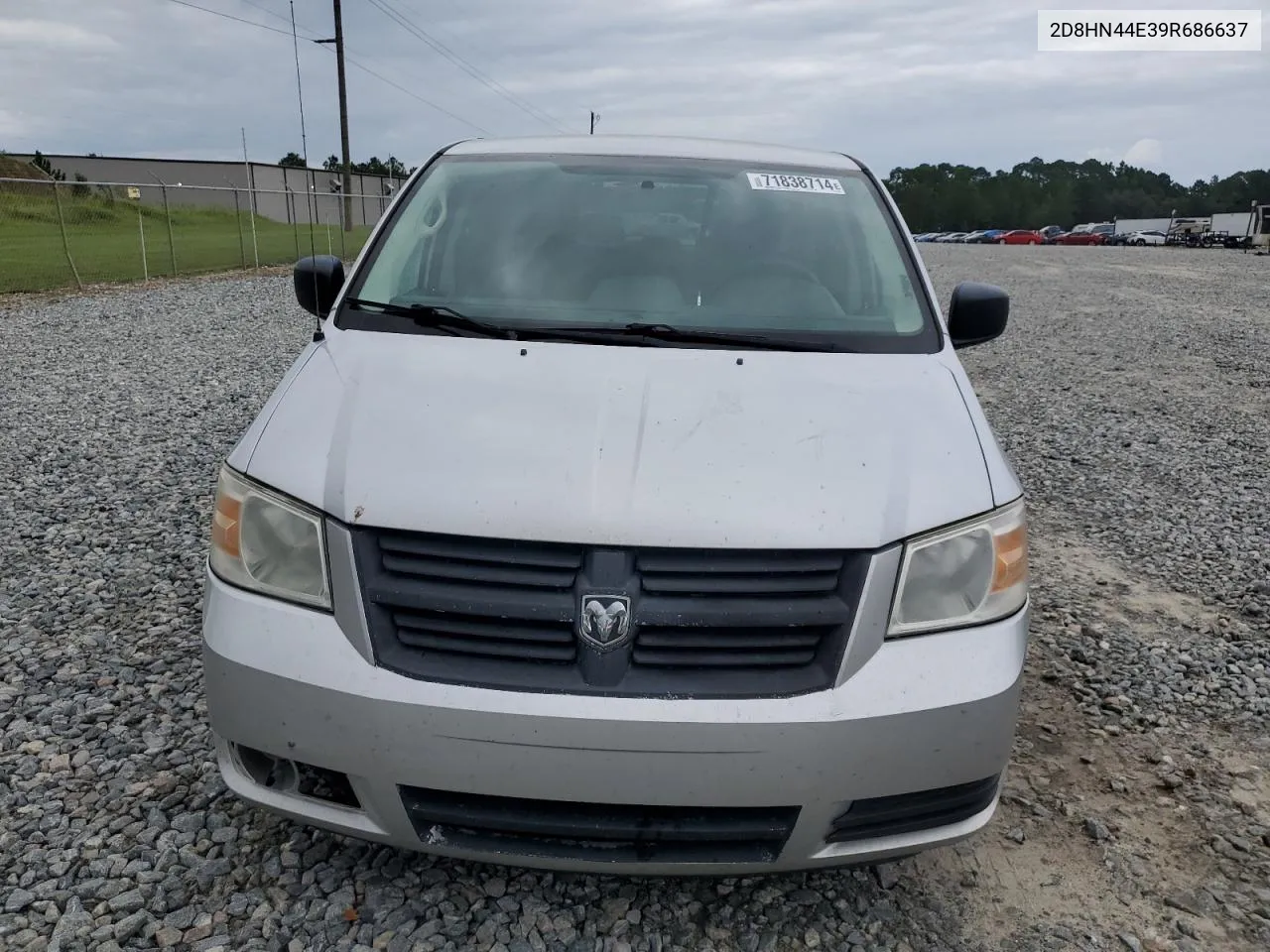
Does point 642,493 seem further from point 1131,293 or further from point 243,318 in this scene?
point 1131,293

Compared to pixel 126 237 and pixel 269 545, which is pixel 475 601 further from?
pixel 126 237

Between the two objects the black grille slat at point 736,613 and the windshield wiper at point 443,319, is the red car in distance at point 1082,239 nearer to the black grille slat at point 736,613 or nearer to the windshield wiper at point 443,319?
the windshield wiper at point 443,319

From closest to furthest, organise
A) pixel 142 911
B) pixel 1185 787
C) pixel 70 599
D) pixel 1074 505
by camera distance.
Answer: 1. pixel 142 911
2. pixel 1185 787
3. pixel 70 599
4. pixel 1074 505

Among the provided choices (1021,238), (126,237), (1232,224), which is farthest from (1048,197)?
(126,237)

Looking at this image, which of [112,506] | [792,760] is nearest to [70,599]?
[112,506]

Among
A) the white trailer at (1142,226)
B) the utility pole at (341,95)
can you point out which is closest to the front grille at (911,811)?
the utility pole at (341,95)

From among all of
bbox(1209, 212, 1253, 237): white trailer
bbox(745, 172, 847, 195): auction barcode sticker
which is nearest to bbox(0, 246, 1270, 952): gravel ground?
bbox(745, 172, 847, 195): auction barcode sticker

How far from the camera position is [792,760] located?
197 cm

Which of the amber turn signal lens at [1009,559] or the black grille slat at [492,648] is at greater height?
the amber turn signal lens at [1009,559]

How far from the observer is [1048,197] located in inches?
4520

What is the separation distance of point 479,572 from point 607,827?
1.90 ft

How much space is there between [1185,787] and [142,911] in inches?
115

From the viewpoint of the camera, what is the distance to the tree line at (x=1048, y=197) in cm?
10738

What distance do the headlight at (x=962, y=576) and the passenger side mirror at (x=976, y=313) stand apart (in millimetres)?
1166
